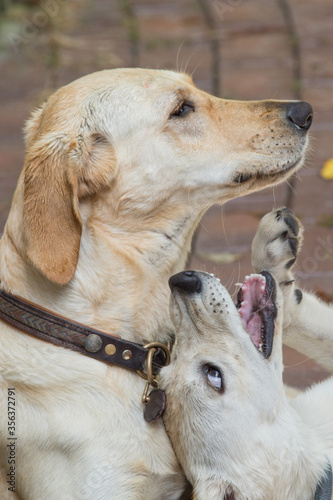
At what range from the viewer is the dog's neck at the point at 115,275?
2543 millimetres

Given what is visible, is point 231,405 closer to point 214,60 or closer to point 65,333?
point 65,333

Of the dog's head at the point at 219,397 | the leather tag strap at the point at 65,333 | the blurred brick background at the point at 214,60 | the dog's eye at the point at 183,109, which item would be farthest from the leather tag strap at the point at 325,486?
the blurred brick background at the point at 214,60

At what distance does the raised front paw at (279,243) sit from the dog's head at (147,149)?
7.1 inches

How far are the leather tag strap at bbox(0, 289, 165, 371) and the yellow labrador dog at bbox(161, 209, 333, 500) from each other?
192mm

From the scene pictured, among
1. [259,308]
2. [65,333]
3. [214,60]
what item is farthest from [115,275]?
[214,60]

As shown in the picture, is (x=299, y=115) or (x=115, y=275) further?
(x=299, y=115)

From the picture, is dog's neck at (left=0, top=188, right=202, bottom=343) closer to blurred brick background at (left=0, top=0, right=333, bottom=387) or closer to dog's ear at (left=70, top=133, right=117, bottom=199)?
dog's ear at (left=70, top=133, right=117, bottom=199)

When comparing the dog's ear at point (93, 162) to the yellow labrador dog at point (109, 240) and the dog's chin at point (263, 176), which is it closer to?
the yellow labrador dog at point (109, 240)

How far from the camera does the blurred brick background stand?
178 inches

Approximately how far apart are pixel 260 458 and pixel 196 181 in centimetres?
96

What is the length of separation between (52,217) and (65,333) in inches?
15.4

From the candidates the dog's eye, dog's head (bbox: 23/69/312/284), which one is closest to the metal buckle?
dog's head (bbox: 23/69/312/284)

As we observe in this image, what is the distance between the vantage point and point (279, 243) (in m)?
2.83

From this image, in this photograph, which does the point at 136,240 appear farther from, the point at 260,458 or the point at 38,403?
the point at 260,458
